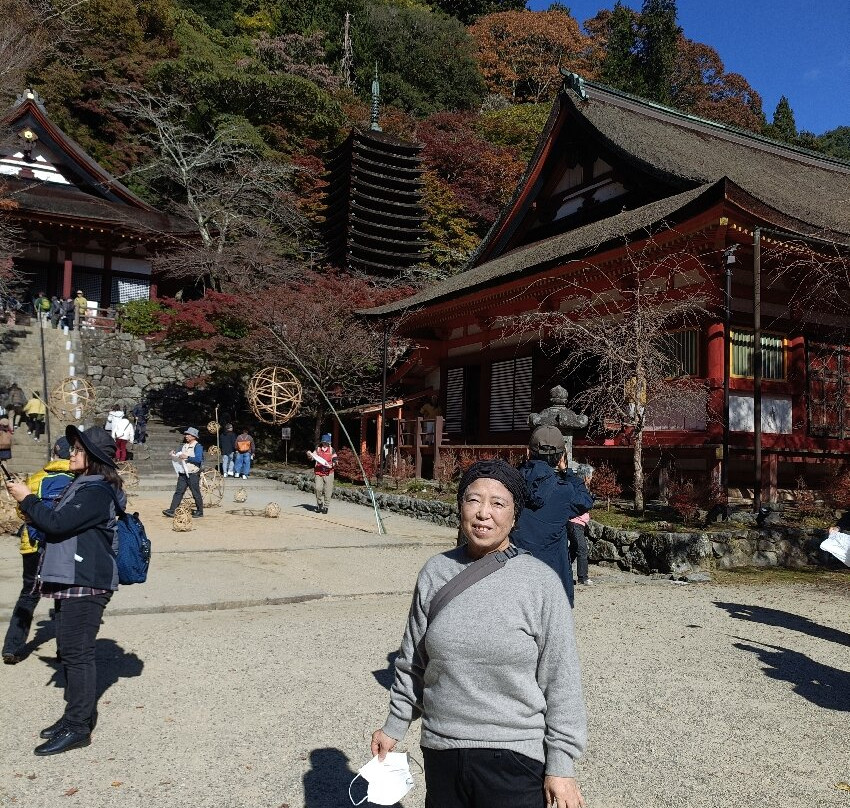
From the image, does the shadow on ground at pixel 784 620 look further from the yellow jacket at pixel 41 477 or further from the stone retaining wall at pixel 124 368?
the stone retaining wall at pixel 124 368

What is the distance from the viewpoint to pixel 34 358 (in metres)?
25.4

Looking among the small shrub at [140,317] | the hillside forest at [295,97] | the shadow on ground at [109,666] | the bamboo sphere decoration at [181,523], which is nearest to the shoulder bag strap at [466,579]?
the shadow on ground at [109,666]

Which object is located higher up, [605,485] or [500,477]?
[500,477]

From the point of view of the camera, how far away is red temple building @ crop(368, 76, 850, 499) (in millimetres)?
11297

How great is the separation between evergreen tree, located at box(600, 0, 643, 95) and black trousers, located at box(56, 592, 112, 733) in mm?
44954

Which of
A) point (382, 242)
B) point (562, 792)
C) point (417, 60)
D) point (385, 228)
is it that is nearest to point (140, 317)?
point (382, 242)

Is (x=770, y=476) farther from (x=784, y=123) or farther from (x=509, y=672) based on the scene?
(x=784, y=123)

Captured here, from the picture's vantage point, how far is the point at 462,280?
17.5 meters

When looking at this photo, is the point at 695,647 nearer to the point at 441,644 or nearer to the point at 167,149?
the point at 441,644

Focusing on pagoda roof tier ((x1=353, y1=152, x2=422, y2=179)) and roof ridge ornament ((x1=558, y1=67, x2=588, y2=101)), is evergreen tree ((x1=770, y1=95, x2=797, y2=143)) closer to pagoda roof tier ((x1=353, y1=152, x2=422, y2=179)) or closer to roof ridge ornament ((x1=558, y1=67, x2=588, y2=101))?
pagoda roof tier ((x1=353, y1=152, x2=422, y2=179))

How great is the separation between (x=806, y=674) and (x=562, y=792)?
395cm

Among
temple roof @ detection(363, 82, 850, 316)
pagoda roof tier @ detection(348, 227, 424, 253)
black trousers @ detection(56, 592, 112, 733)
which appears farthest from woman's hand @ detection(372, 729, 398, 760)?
pagoda roof tier @ detection(348, 227, 424, 253)

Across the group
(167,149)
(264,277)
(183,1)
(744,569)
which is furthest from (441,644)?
(183,1)

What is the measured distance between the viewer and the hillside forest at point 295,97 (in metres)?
30.1
